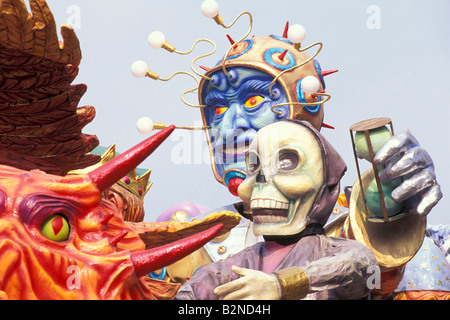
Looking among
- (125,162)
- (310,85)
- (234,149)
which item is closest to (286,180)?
(125,162)

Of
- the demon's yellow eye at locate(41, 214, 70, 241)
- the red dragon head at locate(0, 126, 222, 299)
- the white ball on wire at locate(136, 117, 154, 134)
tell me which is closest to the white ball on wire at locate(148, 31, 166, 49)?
the white ball on wire at locate(136, 117, 154, 134)

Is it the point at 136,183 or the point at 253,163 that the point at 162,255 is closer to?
the point at 253,163

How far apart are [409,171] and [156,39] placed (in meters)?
1.53

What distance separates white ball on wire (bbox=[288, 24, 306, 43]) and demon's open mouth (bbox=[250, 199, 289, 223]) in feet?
4.68

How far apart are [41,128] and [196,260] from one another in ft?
4.49

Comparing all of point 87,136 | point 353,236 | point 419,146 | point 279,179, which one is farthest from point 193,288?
point 419,146

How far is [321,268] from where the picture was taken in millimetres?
1811

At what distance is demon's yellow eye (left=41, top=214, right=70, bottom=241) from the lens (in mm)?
1420

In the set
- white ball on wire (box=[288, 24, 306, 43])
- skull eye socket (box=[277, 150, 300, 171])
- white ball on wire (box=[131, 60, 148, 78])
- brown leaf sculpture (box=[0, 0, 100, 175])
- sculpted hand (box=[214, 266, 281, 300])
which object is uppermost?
white ball on wire (box=[288, 24, 306, 43])

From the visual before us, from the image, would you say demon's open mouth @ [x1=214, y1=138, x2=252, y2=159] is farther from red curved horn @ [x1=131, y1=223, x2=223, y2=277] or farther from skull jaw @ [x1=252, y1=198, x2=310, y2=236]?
red curved horn @ [x1=131, y1=223, x2=223, y2=277]

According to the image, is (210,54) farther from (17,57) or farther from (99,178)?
(99,178)

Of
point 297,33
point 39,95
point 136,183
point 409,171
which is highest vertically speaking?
point 297,33

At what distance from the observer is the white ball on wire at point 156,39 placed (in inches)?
129

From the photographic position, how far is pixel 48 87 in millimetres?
1954
